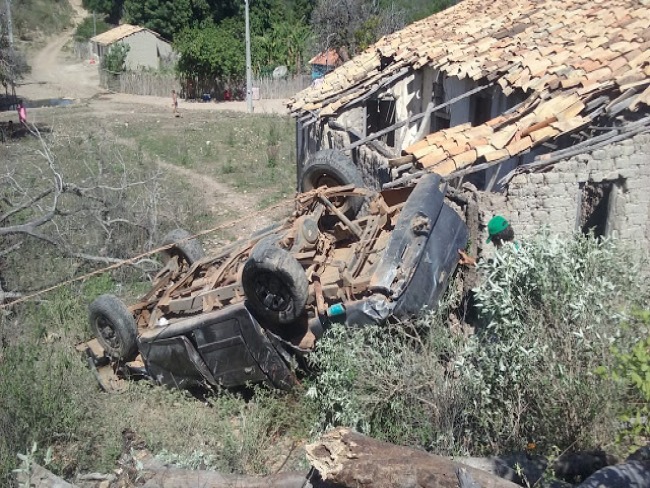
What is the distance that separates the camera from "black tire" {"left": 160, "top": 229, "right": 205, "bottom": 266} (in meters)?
9.62

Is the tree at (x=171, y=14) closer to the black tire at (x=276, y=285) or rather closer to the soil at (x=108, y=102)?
the soil at (x=108, y=102)

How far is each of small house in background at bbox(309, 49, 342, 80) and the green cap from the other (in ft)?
94.5

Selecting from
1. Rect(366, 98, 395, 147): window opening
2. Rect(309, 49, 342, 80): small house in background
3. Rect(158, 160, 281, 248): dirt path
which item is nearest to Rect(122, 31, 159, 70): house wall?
Rect(309, 49, 342, 80): small house in background

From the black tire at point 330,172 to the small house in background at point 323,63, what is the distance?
26.2 meters

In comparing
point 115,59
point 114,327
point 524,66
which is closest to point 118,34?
point 115,59

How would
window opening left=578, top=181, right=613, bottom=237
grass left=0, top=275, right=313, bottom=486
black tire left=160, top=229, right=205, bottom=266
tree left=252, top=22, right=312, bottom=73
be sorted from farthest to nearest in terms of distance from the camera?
tree left=252, top=22, right=312, bottom=73 < black tire left=160, top=229, right=205, bottom=266 < window opening left=578, top=181, right=613, bottom=237 < grass left=0, top=275, right=313, bottom=486

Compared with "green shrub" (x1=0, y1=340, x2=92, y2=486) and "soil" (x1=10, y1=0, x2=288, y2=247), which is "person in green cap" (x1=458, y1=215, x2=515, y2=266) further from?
"soil" (x1=10, y1=0, x2=288, y2=247)

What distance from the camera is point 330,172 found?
32.3ft

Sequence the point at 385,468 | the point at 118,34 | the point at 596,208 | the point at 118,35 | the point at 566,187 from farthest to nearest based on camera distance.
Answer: the point at 118,34
the point at 118,35
the point at 596,208
the point at 566,187
the point at 385,468

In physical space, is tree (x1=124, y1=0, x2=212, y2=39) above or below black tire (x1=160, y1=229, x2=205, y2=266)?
above

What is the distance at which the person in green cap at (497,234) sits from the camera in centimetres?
746

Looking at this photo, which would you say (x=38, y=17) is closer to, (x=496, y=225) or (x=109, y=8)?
(x=109, y=8)

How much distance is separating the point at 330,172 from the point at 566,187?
3368 millimetres

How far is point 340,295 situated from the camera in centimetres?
696
